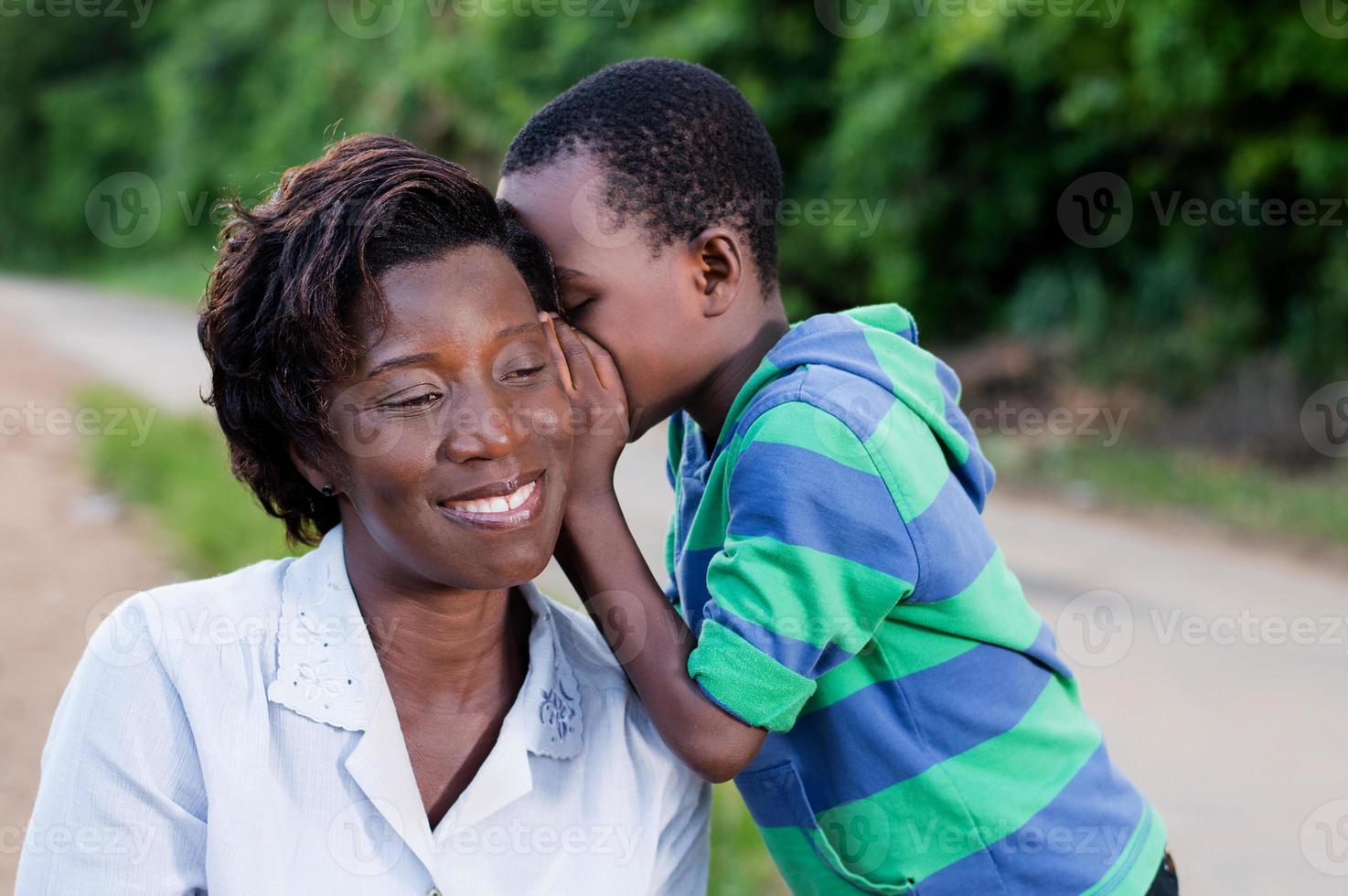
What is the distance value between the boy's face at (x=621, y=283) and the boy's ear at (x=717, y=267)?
2 centimetres

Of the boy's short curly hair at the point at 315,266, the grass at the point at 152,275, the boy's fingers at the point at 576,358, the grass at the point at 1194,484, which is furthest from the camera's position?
the grass at the point at 152,275

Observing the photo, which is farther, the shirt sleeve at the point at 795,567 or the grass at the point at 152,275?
the grass at the point at 152,275

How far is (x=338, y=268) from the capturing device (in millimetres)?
1796

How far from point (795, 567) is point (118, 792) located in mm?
951

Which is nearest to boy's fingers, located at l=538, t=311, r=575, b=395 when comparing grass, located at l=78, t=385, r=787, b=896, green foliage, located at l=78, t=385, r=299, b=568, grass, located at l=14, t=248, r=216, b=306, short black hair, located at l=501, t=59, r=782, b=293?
short black hair, located at l=501, t=59, r=782, b=293

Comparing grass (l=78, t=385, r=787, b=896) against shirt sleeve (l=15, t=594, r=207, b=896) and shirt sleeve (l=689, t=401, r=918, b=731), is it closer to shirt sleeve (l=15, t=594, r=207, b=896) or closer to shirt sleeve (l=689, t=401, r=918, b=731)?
shirt sleeve (l=689, t=401, r=918, b=731)

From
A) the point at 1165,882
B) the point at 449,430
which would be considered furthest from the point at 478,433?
the point at 1165,882

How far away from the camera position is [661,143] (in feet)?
7.59

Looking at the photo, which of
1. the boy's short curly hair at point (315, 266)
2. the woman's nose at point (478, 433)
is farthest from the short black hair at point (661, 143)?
the woman's nose at point (478, 433)

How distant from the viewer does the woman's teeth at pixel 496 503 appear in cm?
187

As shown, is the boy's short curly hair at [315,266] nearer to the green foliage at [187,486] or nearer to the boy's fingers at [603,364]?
the boy's fingers at [603,364]

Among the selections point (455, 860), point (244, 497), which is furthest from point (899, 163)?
point (455, 860)

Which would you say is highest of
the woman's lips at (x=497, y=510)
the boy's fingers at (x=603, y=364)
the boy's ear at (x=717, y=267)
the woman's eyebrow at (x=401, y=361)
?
the boy's ear at (x=717, y=267)

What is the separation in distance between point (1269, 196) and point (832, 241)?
2.97 metres
